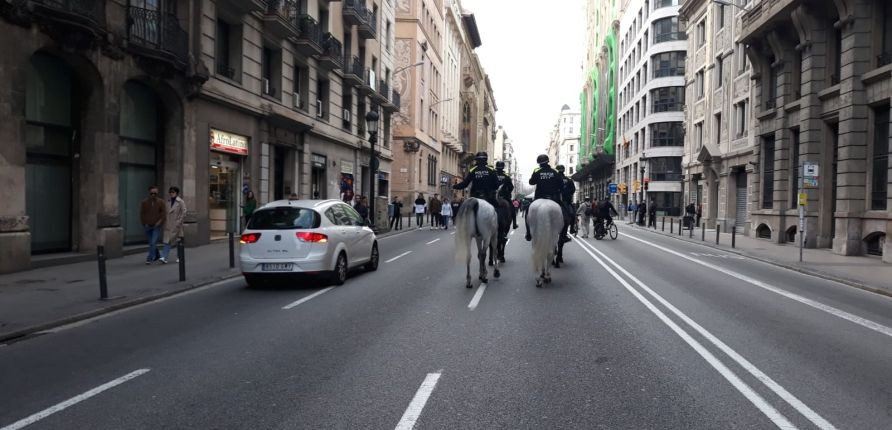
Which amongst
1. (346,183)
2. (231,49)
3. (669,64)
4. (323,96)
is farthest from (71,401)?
(669,64)

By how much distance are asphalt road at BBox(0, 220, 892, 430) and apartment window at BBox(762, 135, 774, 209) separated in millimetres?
20480

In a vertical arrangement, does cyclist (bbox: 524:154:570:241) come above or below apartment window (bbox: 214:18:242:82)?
below

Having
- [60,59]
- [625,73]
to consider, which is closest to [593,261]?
[60,59]

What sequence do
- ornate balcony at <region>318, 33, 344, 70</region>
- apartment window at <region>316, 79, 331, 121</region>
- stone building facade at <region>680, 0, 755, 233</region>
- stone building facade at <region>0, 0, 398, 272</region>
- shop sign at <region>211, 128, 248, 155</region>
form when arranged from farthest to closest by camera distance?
stone building facade at <region>680, 0, 755, 233</region>, apartment window at <region>316, 79, 331, 121</region>, ornate balcony at <region>318, 33, 344, 70</region>, shop sign at <region>211, 128, 248, 155</region>, stone building facade at <region>0, 0, 398, 272</region>

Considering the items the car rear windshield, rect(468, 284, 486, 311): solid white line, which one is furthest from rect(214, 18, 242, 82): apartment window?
rect(468, 284, 486, 311): solid white line

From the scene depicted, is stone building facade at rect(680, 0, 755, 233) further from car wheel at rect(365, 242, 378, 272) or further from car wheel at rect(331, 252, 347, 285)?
car wheel at rect(331, 252, 347, 285)

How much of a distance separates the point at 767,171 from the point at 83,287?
95.3 feet

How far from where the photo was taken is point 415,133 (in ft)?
168

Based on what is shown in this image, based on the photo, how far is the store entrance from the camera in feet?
70.1

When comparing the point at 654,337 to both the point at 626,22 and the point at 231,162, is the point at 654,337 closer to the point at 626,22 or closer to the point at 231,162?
the point at 231,162

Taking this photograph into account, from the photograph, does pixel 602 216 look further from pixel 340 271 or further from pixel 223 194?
pixel 340 271

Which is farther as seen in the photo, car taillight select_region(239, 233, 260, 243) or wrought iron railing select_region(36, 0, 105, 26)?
wrought iron railing select_region(36, 0, 105, 26)

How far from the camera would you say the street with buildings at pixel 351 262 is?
525cm

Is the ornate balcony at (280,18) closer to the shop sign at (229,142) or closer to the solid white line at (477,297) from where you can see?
the shop sign at (229,142)
